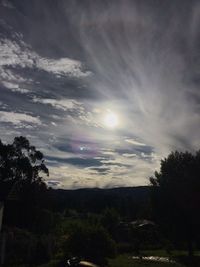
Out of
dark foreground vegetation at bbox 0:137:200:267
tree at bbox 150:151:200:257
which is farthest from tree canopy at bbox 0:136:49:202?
tree at bbox 150:151:200:257

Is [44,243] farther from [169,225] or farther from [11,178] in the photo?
[11,178]

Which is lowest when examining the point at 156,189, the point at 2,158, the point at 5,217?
the point at 5,217

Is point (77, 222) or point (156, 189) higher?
point (156, 189)

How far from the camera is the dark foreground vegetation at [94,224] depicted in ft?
87.0

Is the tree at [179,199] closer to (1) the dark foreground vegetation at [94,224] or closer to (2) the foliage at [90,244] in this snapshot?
(1) the dark foreground vegetation at [94,224]

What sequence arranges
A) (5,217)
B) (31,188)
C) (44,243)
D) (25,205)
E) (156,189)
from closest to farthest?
(44,243)
(156,189)
(5,217)
(25,205)
(31,188)

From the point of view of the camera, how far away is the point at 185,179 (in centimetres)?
3888

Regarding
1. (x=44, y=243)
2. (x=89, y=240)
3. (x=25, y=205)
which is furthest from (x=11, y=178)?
(x=89, y=240)

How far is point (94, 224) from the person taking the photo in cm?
2777

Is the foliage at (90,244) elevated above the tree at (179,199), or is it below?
below

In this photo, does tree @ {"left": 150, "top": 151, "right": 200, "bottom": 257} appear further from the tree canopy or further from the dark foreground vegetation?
the tree canopy

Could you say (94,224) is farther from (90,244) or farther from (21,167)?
(21,167)

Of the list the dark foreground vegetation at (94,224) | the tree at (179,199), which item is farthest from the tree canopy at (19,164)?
the tree at (179,199)

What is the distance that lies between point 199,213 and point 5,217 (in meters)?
23.3
